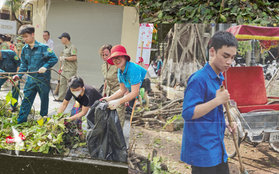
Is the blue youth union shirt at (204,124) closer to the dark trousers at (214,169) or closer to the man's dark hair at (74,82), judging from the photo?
the dark trousers at (214,169)

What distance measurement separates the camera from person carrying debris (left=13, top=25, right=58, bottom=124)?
9.84 ft

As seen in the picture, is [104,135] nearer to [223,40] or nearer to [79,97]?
[79,97]

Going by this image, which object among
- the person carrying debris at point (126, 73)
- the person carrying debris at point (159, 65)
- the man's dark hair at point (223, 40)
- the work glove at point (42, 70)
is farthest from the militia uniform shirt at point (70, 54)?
the man's dark hair at point (223, 40)

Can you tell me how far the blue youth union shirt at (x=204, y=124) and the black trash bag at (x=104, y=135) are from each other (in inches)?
36.1

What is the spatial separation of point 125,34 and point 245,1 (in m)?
1.62

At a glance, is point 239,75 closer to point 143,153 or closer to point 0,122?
point 143,153

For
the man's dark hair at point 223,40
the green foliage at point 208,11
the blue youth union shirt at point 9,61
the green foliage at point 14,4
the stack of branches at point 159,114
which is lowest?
the stack of branches at point 159,114

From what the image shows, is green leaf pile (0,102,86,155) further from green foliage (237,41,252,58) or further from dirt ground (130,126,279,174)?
green foliage (237,41,252,58)

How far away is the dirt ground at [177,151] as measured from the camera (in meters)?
2.76

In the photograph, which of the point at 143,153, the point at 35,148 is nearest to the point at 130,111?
the point at 143,153

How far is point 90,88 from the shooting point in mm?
3123

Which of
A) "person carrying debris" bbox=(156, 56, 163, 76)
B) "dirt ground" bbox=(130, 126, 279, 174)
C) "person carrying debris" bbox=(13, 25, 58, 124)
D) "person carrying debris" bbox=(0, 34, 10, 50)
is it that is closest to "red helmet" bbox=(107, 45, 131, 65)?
"person carrying debris" bbox=(156, 56, 163, 76)

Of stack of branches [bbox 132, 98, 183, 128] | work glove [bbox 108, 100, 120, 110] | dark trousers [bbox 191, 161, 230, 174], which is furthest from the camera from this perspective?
work glove [bbox 108, 100, 120, 110]

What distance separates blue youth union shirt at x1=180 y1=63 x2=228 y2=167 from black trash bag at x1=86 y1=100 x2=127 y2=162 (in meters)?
0.92
